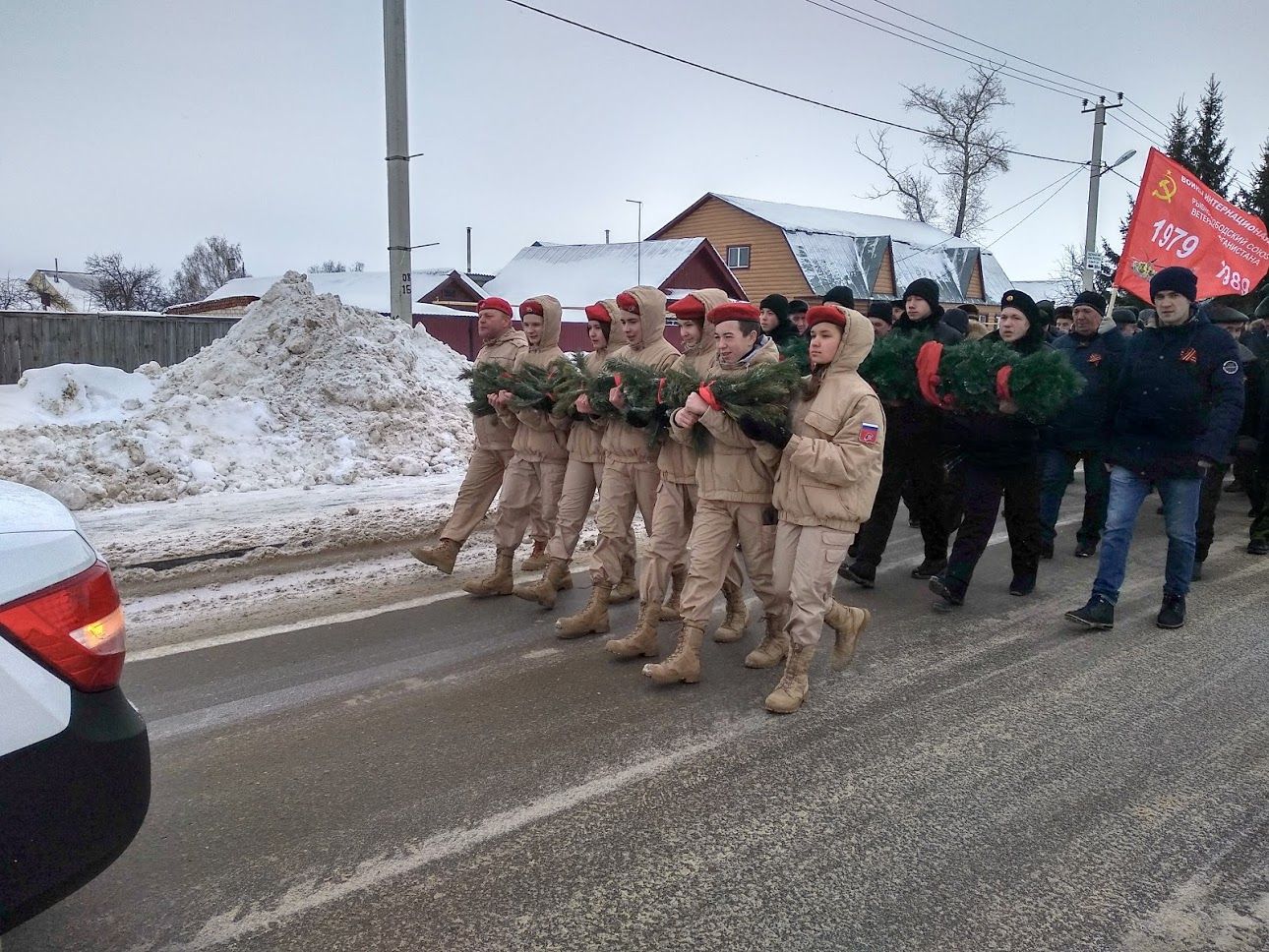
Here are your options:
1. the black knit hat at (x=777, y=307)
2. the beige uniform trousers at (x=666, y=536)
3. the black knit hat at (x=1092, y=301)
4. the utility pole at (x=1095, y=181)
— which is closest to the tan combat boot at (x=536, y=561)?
the beige uniform trousers at (x=666, y=536)

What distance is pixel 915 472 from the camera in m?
7.26

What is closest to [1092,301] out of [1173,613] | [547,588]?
[1173,613]

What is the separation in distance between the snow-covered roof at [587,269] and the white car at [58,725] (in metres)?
31.2

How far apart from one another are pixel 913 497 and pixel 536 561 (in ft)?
9.59

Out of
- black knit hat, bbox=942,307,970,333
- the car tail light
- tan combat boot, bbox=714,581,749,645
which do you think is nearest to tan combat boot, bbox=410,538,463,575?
tan combat boot, bbox=714,581,749,645

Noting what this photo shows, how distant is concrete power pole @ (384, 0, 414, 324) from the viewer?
12.3 metres

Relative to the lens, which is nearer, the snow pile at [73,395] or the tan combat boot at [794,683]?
the tan combat boot at [794,683]

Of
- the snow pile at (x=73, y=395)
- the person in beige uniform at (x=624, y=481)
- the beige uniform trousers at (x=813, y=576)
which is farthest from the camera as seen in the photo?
the snow pile at (x=73, y=395)

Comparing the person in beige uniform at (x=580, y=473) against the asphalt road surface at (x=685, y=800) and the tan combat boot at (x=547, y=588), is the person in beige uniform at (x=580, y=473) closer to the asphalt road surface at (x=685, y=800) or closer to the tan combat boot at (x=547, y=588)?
the tan combat boot at (x=547, y=588)

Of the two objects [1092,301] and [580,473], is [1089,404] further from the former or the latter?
[580,473]

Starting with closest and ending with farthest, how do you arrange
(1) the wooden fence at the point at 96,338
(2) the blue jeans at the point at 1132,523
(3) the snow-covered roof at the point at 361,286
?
(2) the blue jeans at the point at 1132,523
(1) the wooden fence at the point at 96,338
(3) the snow-covered roof at the point at 361,286

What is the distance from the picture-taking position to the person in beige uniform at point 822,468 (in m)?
4.63

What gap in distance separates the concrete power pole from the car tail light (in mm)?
10985

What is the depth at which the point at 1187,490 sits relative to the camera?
6.06 metres
